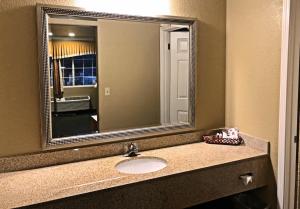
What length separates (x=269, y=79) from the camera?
76.1 inches

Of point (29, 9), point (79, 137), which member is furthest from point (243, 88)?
point (29, 9)

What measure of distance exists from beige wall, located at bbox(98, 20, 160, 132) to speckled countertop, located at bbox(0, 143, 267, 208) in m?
0.27

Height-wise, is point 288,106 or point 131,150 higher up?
point 288,106

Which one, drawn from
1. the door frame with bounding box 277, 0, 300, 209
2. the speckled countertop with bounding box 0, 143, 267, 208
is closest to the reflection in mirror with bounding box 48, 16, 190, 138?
the speckled countertop with bounding box 0, 143, 267, 208

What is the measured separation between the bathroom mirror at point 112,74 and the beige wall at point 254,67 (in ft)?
1.13

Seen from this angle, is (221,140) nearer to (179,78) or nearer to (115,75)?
(179,78)

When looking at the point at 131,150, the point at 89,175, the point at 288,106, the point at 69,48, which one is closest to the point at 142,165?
the point at 131,150

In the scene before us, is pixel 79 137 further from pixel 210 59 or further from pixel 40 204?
pixel 210 59

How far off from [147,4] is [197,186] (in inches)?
49.9

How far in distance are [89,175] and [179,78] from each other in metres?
1.02

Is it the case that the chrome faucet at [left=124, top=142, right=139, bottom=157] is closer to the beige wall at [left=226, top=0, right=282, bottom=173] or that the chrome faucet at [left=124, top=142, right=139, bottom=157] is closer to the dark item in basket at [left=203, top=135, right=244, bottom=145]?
the dark item in basket at [left=203, top=135, right=244, bottom=145]

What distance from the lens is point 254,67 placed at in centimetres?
205

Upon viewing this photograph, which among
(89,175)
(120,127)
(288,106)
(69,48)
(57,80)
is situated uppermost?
(69,48)

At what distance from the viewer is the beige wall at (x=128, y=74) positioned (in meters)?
1.94
